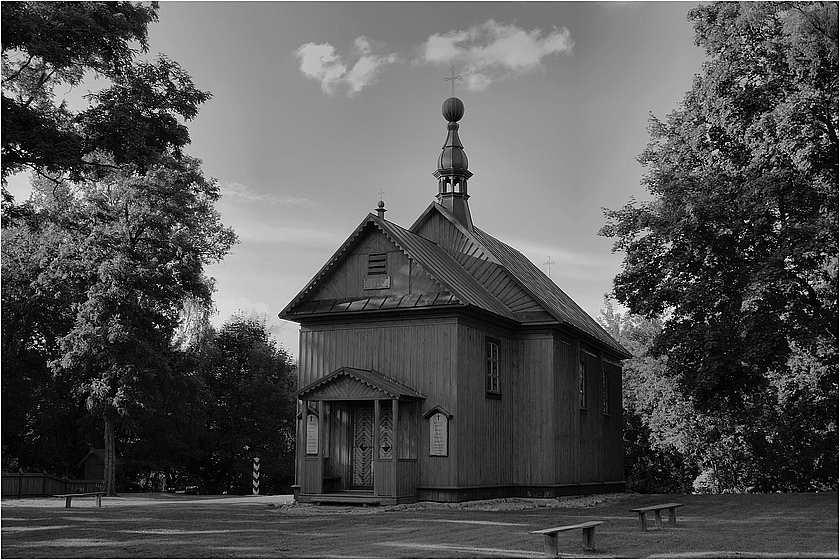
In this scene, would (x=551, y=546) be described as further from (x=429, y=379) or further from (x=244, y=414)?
(x=244, y=414)

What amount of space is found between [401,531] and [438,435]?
6892mm

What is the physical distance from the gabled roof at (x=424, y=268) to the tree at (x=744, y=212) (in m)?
4.16

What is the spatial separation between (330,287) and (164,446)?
70.2ft

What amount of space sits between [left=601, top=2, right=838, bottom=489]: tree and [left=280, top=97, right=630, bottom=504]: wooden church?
129 inches

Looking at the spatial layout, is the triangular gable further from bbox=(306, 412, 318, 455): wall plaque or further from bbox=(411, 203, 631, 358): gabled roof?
bbox=(411, 203, 631, 358): gabled roof

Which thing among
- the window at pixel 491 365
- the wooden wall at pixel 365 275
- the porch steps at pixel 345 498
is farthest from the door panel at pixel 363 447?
the window at pixel 491 365

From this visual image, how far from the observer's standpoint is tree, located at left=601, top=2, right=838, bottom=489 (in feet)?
74.3

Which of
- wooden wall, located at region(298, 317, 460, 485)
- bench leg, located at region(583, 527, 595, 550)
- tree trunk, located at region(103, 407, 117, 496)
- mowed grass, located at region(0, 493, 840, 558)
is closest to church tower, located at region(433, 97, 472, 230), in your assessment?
wooden wall, located at region(298, 317, 460, 485)

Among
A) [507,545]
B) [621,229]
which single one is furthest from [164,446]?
[507,545]

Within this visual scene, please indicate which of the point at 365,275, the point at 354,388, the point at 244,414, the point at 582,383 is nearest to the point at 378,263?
the point at 365,275

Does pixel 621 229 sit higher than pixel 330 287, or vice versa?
pixel 621 229

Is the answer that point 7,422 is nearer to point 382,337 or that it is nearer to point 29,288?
point 29,288

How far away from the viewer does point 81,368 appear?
34.4 metres

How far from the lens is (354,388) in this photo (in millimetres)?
23016
